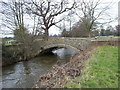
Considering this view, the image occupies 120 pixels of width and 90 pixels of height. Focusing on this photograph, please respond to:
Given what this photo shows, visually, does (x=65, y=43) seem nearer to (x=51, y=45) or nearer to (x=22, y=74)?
(x=51, y=45)

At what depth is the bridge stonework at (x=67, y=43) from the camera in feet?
53.9

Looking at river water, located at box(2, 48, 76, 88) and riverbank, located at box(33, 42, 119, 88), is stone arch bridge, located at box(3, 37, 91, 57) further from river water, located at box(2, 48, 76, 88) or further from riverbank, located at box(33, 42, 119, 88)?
riverbank, located at box(33, 42, 119, 88)

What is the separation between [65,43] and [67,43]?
0.31 meters

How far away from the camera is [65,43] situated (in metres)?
17.8

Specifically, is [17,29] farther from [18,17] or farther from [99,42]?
[99,42]

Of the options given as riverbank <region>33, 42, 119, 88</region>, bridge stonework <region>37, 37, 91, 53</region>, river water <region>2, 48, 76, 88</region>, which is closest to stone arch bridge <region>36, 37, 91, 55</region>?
bridge stonework <region>37, 37, 91, 53</region>

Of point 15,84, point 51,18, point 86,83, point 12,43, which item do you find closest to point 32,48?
point 12,43

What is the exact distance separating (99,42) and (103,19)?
257 inches

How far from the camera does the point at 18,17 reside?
18297 millimetres

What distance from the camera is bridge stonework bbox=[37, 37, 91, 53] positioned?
53.9ft

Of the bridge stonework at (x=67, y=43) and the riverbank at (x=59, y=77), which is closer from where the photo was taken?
the riverbank at (x=59, y=77)

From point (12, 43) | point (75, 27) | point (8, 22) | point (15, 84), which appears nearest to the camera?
point (15, 84)

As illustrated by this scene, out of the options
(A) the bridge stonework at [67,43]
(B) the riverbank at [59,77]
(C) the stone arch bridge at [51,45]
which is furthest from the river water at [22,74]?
(A) the bridge stonework at [67,43]

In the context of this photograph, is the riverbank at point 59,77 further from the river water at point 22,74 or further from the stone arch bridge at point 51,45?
the stone arch bridge at point 51,45
